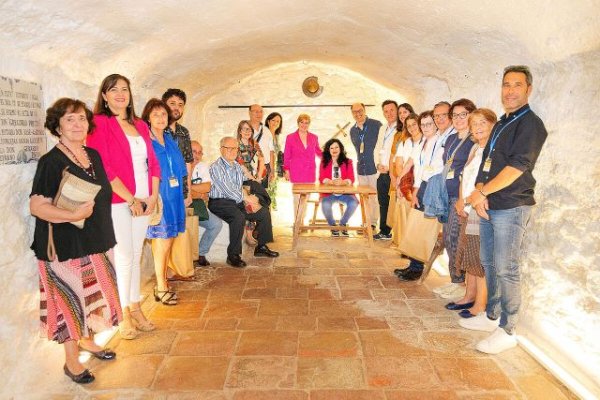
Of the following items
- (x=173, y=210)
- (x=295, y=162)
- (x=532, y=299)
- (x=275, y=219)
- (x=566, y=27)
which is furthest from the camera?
(x=275, y=219)

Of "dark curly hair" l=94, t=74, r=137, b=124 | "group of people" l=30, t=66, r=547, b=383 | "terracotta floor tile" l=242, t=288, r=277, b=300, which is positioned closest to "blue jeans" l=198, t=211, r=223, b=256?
"group of people" l=30, t=66, r=547, b=383

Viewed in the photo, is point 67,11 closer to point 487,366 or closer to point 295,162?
point 487,366

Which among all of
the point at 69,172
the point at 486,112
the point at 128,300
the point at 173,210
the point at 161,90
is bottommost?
the point at 128,300

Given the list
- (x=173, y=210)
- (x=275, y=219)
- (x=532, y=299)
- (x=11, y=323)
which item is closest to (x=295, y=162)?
(x=275, y=219)

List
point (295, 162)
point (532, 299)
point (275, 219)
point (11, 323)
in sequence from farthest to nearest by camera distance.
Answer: point (275, 219), point (295, 162), point (532, 299), point (11, 323)

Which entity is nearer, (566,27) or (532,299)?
(566,27)

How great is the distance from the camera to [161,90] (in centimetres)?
483

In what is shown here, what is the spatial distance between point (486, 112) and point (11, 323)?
10.4 ft

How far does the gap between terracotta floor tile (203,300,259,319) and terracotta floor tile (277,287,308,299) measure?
0.28 metres

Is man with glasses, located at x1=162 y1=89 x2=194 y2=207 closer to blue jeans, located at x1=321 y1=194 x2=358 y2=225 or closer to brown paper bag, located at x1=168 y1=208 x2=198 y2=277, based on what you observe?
brown paper bag, located at x1=168 y1=208 x2=198 y2=277

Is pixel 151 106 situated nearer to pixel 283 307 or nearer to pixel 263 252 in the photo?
pixel 283 307

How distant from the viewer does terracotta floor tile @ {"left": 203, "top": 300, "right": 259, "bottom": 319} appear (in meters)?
3.45

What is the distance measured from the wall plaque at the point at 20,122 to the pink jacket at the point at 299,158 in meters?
3.76

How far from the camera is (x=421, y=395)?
2375 millimetres
